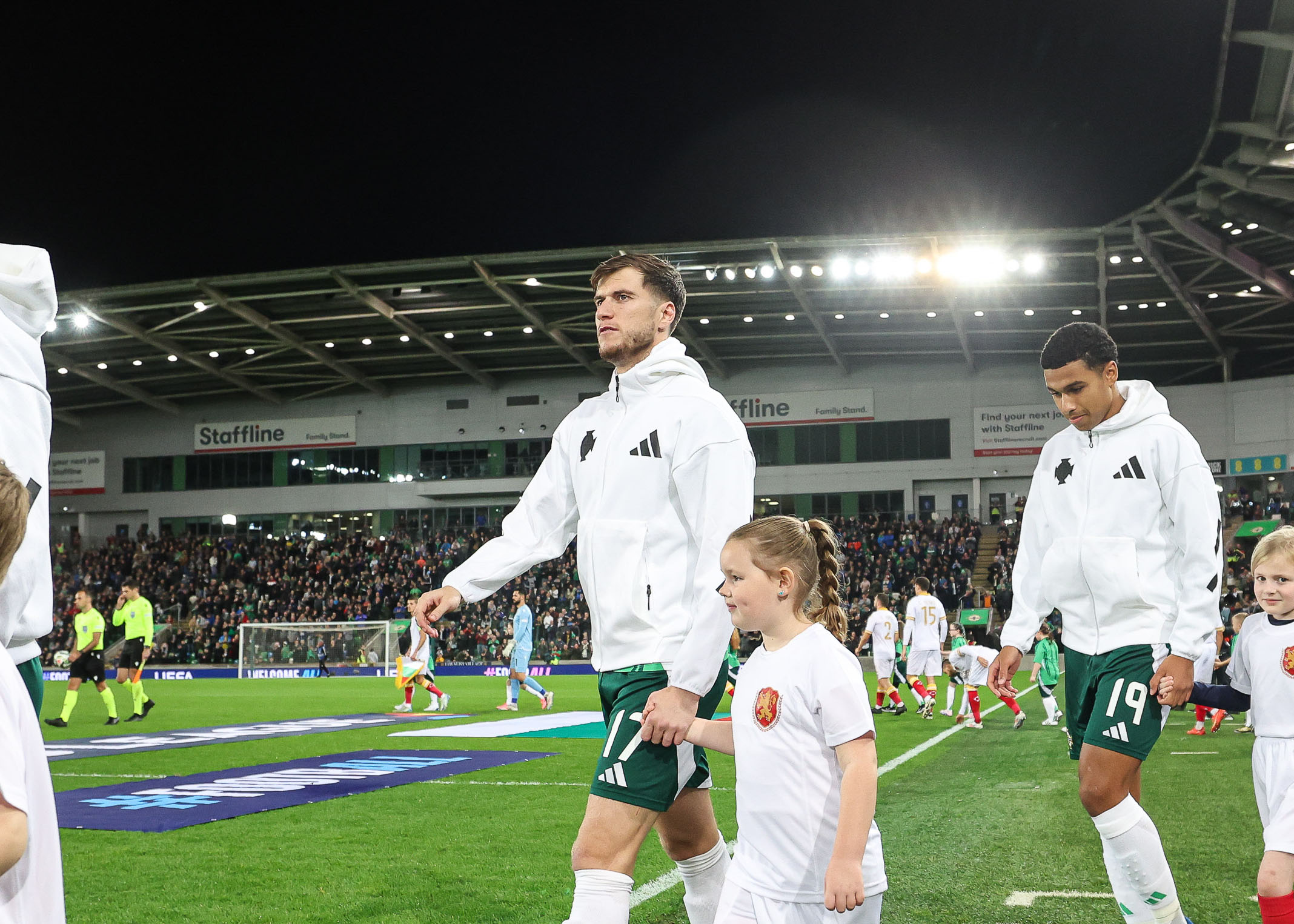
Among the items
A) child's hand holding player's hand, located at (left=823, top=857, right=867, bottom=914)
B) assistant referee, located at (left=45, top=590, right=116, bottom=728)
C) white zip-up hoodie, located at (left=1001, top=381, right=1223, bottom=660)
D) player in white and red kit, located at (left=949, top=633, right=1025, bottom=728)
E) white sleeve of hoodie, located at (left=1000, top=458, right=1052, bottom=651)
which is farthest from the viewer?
assistant referee, located at (left=45, top=590, right=116, bottom=728)

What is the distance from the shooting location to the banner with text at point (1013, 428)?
46.1 metres

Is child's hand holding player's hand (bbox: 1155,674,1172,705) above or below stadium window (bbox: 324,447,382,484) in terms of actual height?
below

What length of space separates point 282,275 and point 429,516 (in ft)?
57.8

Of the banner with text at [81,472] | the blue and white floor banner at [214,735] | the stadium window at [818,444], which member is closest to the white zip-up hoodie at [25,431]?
the blue and white floor banner at [214,735]

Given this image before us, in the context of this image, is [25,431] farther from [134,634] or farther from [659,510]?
[134,634]

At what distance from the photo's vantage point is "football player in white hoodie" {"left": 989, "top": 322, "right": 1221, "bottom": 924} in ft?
13.9

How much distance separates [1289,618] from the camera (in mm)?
4023

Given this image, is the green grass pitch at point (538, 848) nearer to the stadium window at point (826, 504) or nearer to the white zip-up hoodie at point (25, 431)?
the white zip-up hoodie at point (25, 431)

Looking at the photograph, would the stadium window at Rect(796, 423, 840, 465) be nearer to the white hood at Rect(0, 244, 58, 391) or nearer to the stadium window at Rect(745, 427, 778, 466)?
the stadium window at Rect(745, 427, 778, 466)

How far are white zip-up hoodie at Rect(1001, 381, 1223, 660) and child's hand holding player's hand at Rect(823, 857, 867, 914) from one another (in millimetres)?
2068

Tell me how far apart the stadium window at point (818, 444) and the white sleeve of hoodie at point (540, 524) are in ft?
149

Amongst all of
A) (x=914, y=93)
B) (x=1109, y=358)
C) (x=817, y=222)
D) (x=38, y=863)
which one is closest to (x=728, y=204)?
(x=817, y=222)

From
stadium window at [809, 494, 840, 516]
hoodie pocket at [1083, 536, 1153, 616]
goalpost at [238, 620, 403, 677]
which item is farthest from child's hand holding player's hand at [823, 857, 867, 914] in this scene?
stadium window at [809, 494, 840, 516]

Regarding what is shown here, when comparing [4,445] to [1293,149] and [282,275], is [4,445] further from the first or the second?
[282,275]
